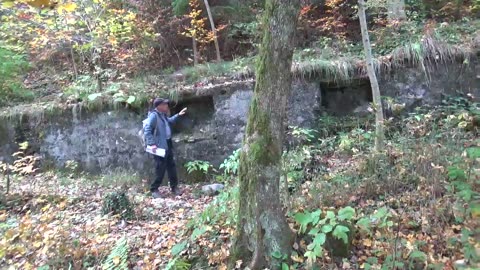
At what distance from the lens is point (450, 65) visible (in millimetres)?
8109

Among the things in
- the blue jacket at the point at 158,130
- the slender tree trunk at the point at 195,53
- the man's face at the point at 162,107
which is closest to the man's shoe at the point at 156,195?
the blue jacket at the point at 158,130

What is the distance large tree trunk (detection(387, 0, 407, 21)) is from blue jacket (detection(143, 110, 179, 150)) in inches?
222

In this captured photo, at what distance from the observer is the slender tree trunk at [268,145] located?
3826 mm

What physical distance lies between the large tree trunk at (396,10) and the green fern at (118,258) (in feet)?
24.9

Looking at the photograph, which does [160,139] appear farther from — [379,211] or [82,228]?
[379,211]

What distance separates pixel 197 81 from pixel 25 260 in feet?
17.8

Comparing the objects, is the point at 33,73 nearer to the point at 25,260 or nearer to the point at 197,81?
the point at 197,81

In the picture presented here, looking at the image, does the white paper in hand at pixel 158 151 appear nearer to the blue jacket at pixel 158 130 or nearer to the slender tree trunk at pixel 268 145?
the blue jacket at pixel 158 130

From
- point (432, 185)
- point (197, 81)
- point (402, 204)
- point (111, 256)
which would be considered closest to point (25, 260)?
point (111, 256)

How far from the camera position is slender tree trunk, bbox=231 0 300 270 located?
12.6ft

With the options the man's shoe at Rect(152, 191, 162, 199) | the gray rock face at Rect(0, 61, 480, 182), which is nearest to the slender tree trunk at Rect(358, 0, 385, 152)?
the gray rock face at Rect(0, 61, 480, 182)

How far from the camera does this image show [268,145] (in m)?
3.87

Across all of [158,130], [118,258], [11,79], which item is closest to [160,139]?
[158,130]

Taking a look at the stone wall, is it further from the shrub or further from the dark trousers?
the dark trousers
